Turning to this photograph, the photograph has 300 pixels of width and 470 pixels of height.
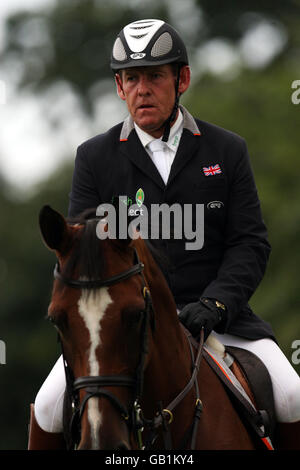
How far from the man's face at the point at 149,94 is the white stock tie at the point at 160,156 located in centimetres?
11

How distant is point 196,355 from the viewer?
20.6 ft

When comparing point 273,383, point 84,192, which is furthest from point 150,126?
point 273,383

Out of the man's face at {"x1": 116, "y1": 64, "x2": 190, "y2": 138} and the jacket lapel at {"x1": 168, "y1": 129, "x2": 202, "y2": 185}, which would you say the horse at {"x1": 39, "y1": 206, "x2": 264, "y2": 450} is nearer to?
the jacket lapel at {"x1": 168, "y1": 129, "x2": 202, "y2": 185}

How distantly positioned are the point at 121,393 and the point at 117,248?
0.82 meters

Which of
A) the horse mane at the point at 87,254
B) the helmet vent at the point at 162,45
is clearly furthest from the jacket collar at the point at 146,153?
the horse mane at the point at 87,254

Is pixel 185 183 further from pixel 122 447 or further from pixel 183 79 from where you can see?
pixel 122 447

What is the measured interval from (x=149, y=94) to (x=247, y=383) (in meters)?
2.08

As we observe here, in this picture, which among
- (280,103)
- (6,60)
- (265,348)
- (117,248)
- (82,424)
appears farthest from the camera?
(6,60)

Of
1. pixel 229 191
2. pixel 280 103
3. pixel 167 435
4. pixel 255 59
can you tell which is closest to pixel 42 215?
pixel 167 435

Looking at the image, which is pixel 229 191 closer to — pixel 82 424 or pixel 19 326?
pixel 82 424

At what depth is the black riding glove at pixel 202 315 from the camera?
639cm

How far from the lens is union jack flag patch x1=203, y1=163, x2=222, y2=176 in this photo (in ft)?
23.1

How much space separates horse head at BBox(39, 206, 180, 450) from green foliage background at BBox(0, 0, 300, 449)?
667 inches

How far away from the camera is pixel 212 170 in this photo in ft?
23.2
